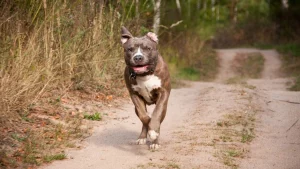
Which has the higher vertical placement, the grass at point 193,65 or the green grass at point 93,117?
the green grass at point 93,117

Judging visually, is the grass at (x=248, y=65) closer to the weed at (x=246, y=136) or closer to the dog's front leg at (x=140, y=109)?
the weed at (x=246, y=136)

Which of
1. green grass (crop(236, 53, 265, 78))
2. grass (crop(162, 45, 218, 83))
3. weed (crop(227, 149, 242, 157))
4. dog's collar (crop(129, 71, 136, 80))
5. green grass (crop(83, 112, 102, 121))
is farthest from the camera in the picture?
green grass (crop(236, 53, 265, 78))

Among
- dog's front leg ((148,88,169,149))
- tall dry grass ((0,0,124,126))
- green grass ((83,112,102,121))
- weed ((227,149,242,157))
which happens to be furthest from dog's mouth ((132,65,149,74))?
green grass ((83,112,102,121))

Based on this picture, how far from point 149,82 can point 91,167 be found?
53.1 inches

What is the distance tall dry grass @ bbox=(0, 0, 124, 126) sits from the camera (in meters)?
7.68

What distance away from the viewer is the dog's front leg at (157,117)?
638 cm

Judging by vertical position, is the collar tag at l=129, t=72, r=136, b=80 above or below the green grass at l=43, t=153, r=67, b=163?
above

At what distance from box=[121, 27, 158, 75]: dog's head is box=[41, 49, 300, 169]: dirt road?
3.47ft

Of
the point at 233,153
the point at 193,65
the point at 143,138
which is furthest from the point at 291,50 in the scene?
the point at 233,153

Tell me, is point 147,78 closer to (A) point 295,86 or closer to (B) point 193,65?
(A) point 295,86

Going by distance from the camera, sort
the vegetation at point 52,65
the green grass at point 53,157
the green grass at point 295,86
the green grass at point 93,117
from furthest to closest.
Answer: the green grass at point 295,86
the green grass at point 93,117
the vegetation at point 52,65
the green grass at point 53,157

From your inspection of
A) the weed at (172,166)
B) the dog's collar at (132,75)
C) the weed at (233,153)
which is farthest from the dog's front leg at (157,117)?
the weed at (233,153)

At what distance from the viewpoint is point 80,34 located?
1006 centimetres

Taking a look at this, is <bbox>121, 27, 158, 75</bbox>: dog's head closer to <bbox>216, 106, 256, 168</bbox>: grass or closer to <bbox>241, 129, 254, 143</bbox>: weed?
<bbox>216, 106, 256, 168</bbox>: grass
